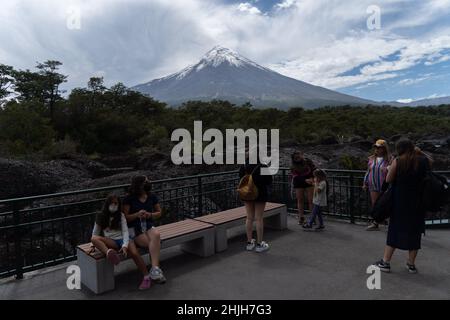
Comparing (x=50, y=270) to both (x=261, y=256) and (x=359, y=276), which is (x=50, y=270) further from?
(x=359, y=276)

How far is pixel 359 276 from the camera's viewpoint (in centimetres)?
418

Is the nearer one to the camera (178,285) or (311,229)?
(178,285)

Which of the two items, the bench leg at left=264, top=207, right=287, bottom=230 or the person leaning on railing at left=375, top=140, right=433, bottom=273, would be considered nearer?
the person leaning on railing at left=375, top=140, right=433, bottom=273

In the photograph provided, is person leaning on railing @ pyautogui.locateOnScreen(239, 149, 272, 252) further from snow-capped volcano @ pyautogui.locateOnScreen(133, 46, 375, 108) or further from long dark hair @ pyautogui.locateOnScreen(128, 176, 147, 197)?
snow-capped volcano @ pyautogui.locateOnScreen(133, 46, 375, 108)

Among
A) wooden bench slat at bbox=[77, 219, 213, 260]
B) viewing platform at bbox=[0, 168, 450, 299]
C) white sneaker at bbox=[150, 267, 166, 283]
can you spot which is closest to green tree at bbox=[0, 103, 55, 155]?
viewing platform at bbox=[0, 168, 450, 299]

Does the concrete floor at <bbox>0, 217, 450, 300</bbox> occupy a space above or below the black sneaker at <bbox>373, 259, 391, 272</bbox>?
below

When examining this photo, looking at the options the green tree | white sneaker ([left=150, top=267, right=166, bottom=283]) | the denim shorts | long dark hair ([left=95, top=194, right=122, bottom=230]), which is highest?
the green tree

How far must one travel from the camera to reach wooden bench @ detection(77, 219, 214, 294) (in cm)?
391

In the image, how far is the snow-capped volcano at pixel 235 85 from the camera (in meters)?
153

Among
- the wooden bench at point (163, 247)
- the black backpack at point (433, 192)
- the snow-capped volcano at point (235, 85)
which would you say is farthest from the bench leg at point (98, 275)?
the snow-capped volcano at point (235, 85)

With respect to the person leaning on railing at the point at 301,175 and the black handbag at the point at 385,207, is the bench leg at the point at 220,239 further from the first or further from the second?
the black handbag at the point at 385,207
